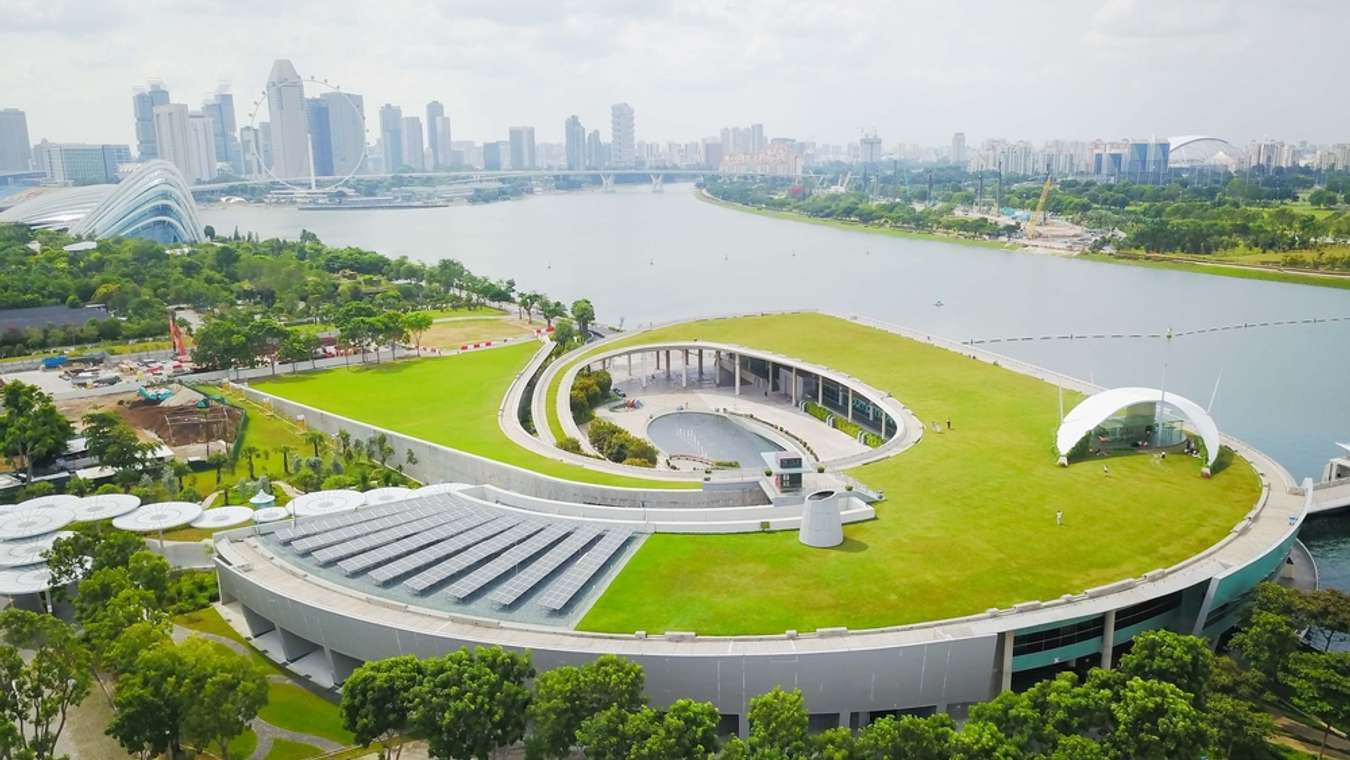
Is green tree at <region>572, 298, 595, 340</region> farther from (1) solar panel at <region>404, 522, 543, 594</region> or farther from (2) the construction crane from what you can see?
(2) the construction crane

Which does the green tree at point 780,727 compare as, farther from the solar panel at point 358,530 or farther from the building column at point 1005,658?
the solar panel at point 358,530

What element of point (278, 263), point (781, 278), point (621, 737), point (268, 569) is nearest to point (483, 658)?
point (621, 737)

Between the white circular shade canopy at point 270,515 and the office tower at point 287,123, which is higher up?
the office tower at point 287,123

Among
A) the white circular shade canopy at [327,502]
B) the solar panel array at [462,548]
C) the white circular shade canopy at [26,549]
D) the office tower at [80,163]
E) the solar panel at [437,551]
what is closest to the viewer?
the solar panel array at [462,548]

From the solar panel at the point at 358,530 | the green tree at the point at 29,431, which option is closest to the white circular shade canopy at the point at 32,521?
the green tree at the point at 29,431

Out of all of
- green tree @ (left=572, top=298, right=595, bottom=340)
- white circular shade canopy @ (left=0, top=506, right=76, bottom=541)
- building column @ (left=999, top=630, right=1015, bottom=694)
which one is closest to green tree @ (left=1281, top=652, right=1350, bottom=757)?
building column @ (left=999, top=630, right=1015, bottom=694)

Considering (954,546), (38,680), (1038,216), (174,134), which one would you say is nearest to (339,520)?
(38,680)

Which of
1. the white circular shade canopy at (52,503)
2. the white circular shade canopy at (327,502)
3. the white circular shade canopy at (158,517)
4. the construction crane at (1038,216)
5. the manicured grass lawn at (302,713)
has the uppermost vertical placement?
the construction crane at (1038,216)

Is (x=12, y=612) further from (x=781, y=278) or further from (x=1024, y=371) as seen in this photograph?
(x=781, y=278)
